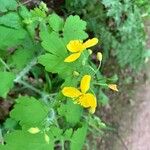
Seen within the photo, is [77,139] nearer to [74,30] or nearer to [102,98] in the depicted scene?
[74,30]

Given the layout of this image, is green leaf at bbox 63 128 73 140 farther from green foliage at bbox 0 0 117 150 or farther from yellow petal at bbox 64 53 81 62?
yellow petal at bbox 64 53 81 62

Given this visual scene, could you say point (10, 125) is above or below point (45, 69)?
below

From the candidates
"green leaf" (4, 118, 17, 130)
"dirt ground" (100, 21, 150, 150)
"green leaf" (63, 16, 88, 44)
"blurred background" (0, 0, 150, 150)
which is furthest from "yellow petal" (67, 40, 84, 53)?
"dirt ground" (100, 21, 150, 150)

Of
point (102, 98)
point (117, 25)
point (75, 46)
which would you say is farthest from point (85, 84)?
point (117, 25)

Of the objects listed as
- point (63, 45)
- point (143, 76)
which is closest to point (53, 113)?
point (63, 45)

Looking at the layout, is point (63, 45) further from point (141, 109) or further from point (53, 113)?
point (141, 109)

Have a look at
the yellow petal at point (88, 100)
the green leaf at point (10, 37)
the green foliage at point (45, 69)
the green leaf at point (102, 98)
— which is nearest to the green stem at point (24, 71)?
the green foliage at point (45, 69)
